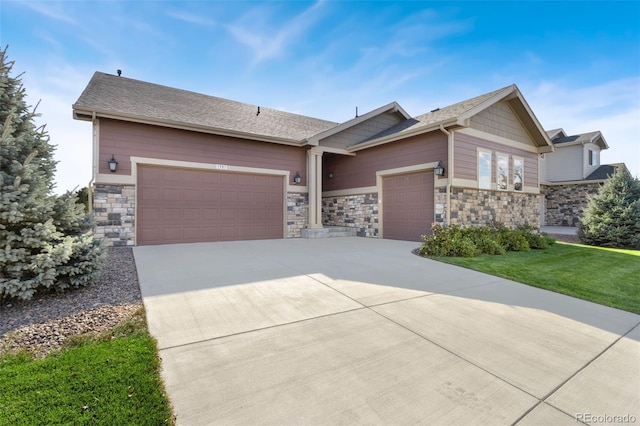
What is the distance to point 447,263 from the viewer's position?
623cm

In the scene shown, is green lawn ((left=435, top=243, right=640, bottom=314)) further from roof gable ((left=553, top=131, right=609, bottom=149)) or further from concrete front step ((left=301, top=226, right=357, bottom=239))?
roof gable ((left=553, top=131, right=609, bottom=149))

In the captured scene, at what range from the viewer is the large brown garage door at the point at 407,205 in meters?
9.76

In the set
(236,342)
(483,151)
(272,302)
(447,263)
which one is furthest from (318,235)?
(236,342)

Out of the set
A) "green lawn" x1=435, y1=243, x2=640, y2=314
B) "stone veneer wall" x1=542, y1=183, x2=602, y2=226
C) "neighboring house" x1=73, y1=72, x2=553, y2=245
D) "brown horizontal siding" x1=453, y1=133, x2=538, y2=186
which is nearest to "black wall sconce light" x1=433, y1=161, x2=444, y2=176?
"neighboring house" x1=73, y1=72, x2=553, y2=245

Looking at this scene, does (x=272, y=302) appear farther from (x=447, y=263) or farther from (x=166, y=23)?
(x=166, y=23)

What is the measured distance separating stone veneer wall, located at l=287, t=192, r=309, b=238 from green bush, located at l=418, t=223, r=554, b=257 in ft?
15.7

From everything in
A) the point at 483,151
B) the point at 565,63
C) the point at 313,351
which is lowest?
the point at 313,351

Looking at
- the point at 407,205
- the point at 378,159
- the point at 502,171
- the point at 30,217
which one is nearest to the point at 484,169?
the point at 502,171

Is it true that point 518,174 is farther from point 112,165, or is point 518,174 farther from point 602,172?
point 112,165

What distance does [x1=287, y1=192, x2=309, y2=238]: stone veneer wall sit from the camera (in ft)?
36.1

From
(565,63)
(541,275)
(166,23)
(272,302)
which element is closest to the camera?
(272,302)

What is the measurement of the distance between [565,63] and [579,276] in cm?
808

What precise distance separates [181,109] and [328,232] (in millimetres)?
6892

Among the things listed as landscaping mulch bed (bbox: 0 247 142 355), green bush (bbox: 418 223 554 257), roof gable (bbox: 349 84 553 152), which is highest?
roof gable (bbox: 349 84 553 152)
